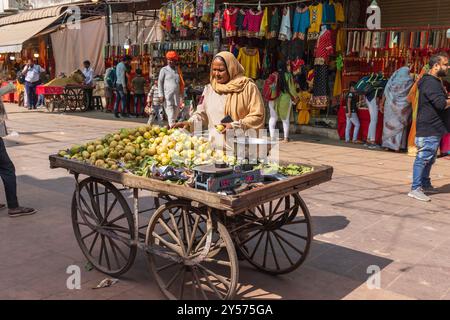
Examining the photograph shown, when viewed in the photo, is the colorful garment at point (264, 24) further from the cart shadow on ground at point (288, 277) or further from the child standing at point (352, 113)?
the cart shadow on ground at point (288, 277)

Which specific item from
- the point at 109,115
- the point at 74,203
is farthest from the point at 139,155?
the point at 109,115

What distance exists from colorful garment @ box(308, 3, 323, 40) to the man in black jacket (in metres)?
4.76

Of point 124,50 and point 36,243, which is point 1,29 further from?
Result: point 36,243

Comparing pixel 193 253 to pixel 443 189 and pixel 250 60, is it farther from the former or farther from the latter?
pixel 250 60

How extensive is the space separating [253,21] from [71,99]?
8.48 metres

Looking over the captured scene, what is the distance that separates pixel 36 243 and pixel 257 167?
240cm

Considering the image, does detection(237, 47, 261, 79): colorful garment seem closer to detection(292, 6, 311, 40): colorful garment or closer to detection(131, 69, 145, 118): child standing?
detection(292, 6, 311, 40): colorful garment

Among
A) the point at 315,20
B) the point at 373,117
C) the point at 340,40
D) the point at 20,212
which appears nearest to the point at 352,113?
the point at 373,117

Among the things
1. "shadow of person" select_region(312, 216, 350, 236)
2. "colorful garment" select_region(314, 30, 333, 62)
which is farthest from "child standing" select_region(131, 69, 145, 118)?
"shadow of person" select_region(312, 216, 350, 236)

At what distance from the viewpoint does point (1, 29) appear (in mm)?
21781

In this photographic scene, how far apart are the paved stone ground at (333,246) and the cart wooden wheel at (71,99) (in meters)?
9.15

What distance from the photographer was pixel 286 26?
10.7 meters

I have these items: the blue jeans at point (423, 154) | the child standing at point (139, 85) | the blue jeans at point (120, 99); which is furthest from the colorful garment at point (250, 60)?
the blue jeans at point (423, 154)

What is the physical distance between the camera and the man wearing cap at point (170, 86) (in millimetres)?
9719
